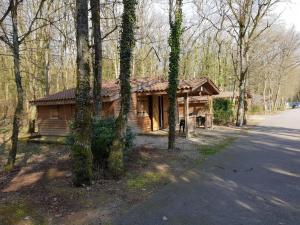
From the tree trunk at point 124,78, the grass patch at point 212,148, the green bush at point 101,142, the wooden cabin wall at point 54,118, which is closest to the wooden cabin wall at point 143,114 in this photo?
the wooden cabin wall at point 54,118

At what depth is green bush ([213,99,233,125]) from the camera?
23781 mm

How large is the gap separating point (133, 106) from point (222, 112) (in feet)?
30.8

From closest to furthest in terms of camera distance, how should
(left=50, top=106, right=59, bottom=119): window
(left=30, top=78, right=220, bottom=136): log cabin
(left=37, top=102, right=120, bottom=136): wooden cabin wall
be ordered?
(left=30, top=78, right=220, bottom=136): log cabin → (left=37, top=102, right=120, bottom=136): wooden cabin wall → (left=50, top=106, right=59, bottom=119): window

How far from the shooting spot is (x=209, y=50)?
38000 mm

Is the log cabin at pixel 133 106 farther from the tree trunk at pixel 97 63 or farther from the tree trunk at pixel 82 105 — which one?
the tree trunk at pixel 82 105

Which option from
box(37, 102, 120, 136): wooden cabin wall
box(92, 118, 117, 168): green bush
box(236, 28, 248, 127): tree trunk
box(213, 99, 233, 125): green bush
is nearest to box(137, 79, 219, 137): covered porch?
box(236, 28, 248, 127): tree trunk

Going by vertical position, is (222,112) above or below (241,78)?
below

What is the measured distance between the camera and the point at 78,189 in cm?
644

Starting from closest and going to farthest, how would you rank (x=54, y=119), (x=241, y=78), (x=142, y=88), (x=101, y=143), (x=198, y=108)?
(x=101, y=143) < (x=142, y=88) < (x=54, y=119) < (x=241, y=78) < (x=198, y=108)

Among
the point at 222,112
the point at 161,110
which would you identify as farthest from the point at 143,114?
the point at 222,112

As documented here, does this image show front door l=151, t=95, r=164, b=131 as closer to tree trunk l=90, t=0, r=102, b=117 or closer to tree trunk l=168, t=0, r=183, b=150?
tree trunk l=168, t=0, r=183, b=150

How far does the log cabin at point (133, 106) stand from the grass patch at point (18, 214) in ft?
35.1

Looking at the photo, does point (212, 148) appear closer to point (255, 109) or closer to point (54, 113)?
point (54, 113)

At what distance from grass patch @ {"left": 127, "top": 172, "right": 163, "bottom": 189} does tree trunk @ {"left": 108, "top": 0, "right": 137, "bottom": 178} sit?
38 cm
